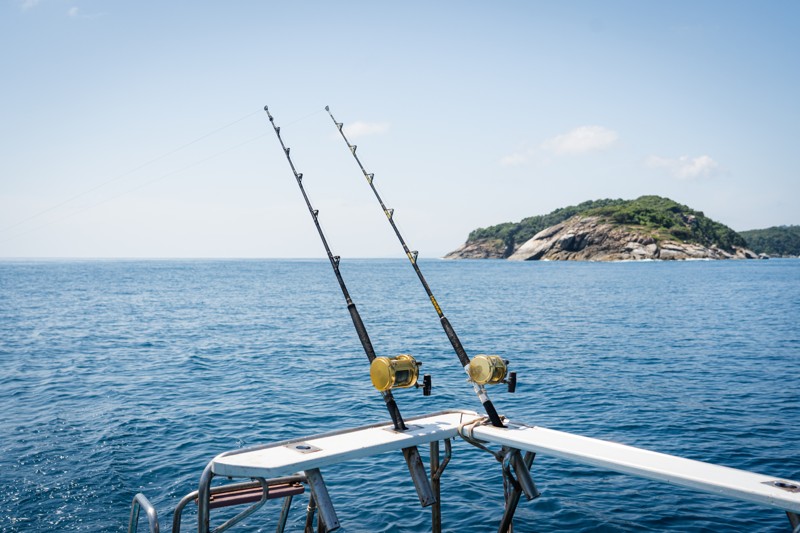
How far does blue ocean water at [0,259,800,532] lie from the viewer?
9414 millimetres

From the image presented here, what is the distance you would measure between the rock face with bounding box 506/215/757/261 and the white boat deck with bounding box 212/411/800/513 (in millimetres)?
164278

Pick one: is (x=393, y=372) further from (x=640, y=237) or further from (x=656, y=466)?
(x=640, y=237)

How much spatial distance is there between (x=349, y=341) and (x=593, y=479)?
66.5 ft

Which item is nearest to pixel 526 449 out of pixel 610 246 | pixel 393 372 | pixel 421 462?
pixel 421 462

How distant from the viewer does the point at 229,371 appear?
22109mm

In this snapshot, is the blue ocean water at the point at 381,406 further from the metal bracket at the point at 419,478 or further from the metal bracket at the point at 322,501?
the metal bracket at the point at 322,501

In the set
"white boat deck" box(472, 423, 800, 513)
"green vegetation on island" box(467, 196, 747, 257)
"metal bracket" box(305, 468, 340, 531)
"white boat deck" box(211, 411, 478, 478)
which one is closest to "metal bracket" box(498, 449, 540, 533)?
"white boat deck" box(472, 423, 800, 513)

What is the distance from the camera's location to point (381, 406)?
16.4 m

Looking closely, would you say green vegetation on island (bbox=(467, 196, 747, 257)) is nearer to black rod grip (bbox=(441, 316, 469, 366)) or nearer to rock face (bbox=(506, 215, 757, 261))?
rock face (bbox=(506, 215, 757, 261))

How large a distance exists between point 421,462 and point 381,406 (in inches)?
441

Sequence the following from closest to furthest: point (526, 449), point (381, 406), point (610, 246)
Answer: point (526, 449) < point (381, 406) < point (610, 246)

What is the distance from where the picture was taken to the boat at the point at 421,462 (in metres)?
4.38

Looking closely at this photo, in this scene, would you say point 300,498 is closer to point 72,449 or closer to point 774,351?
point 72,449

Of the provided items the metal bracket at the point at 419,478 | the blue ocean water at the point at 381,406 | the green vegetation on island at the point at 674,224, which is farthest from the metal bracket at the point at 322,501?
the green vegetation on island at the point at 674,224
